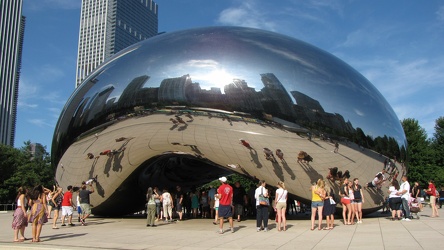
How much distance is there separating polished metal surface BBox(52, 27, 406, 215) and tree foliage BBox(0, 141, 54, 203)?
1131 inches

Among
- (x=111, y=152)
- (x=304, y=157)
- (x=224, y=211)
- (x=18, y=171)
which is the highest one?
(x=18, y=171)

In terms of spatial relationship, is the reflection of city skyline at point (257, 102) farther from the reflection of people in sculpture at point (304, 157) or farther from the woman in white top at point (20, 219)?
the woman in white top at point (20, 219)

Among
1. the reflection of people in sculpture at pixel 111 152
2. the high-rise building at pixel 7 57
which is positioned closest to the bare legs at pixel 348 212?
the reflection of people in sculpture at pixel 111 152

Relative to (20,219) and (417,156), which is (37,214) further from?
(417,156)

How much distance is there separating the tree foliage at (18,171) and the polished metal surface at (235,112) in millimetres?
28715

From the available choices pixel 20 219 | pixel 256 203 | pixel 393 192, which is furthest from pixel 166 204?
pixel 393 192

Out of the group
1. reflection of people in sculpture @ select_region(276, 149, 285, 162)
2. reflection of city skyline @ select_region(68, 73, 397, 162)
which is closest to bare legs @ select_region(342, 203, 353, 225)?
reflection of city skyline @ select_region(68, 73, 397, 162)

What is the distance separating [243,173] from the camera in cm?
1092

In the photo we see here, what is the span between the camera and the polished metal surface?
9.95 m

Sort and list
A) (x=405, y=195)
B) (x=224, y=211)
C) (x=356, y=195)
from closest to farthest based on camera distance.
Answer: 1. (x=224, y=211)
2. (x=356, y=195)
3. (x=405, y=195)

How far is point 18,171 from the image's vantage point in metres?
41.4

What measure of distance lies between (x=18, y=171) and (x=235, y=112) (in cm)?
3829

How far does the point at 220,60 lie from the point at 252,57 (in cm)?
83

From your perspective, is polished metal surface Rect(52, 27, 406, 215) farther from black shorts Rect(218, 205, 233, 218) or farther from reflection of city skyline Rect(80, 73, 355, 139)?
black shorts Rect(218, 205, 233, 218)
